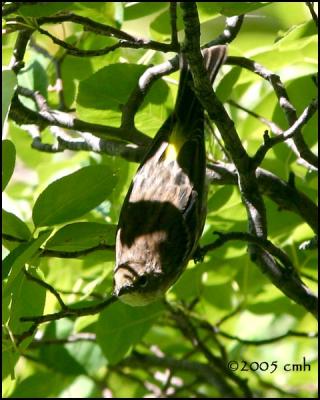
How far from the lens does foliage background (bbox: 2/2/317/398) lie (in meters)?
2.40

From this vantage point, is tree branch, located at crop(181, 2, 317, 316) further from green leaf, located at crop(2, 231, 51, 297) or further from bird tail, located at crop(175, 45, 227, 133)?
green leaf, located at crop(2, 231, 51, 297)

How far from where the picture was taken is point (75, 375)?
11.1 feet

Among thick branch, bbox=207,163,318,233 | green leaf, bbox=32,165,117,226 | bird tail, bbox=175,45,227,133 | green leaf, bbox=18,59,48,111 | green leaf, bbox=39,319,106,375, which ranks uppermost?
green leaf, bbox=18,59,48,111

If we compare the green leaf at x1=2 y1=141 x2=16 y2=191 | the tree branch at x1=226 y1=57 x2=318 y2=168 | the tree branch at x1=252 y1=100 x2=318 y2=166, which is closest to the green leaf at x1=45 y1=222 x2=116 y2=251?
the green leaf at x1=2 y1=141 x2=16 y2=191

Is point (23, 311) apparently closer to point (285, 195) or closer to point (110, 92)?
point (110, 92)

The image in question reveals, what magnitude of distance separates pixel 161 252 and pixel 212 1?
940 millimetres

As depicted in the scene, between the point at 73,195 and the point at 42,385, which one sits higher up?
the point at 73,195

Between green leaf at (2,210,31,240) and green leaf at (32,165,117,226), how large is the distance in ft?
0.24

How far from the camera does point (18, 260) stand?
2072 millimetres

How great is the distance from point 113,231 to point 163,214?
1.81ft

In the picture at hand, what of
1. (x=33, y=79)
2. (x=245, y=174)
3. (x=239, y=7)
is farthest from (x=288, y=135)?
(x=33, y=79)

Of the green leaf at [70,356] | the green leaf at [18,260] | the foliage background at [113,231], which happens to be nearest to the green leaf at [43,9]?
the foliage background at [113,231]

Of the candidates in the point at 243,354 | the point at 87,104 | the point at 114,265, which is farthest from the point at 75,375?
the point at 87,104

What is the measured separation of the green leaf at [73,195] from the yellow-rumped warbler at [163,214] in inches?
20.1
